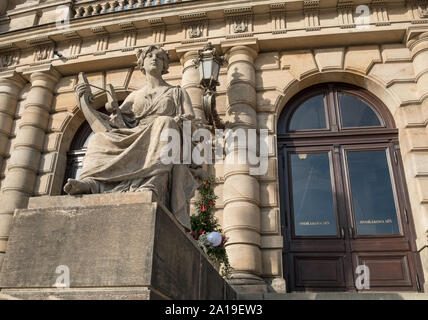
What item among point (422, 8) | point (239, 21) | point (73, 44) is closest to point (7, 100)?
point (73, 44)

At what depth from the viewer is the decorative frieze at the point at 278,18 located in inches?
427

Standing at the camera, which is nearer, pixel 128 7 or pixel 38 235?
pixel 38 235

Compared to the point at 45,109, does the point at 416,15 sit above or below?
above

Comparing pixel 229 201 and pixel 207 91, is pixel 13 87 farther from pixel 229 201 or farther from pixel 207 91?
pixel 229 201

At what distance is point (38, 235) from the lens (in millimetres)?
3578

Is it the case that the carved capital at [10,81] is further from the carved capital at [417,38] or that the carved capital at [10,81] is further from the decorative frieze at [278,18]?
the carved capital at [417,38]

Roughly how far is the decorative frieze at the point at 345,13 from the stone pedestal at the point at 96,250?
9.04 meters

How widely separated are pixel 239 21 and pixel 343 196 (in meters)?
5.81

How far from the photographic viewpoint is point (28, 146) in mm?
11211

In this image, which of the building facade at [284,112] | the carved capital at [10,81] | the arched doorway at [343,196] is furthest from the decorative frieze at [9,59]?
the arched doorway at [343,196]

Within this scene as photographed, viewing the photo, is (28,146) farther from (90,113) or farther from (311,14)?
(311,14)

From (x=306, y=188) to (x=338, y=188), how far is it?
779 millimetres
